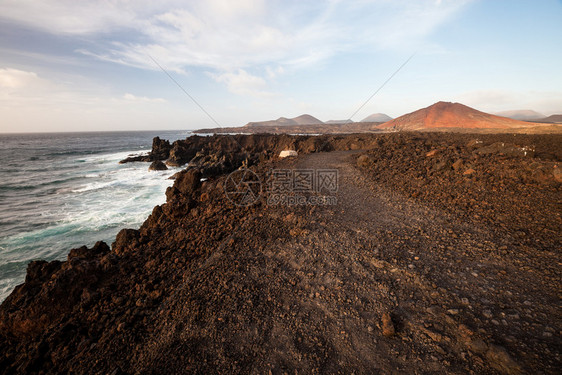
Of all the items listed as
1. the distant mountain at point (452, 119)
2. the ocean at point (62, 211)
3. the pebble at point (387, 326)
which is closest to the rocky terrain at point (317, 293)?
the pebble at point (387, 326)

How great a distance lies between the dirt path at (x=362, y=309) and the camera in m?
2.20

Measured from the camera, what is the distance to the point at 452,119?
94.2 feet

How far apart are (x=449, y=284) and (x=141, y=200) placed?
14992 mm

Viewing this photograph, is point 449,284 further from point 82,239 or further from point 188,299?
point 82,239

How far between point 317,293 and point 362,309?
0.64m

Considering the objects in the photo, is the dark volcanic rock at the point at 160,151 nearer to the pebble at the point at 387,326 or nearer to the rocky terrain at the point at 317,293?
the rocky terrain at the point at 317,293

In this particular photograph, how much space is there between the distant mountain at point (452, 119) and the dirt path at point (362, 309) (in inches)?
1195

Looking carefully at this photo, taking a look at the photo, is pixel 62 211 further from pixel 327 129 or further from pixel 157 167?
pixel 327 129

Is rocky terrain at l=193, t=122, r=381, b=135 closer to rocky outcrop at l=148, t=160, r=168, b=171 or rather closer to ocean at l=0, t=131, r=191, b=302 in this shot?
rocky outcrop at l=148, t=160, r=168, b=171

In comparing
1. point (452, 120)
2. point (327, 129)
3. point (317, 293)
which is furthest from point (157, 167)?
point (327, 129)

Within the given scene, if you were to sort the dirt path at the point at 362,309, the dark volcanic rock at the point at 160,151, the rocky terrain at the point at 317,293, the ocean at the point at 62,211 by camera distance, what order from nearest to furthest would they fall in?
the dirt path at the point at 362,309 < the rocky terrain at the point at 317,293 < the ocean at the point at 62,211 < the dark volcanic rock at the point at 160,151

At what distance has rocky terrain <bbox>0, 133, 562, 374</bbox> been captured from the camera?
2.30 metres

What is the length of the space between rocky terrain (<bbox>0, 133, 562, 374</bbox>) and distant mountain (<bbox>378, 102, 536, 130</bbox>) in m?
27.8

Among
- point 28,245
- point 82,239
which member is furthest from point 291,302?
point 28,245
